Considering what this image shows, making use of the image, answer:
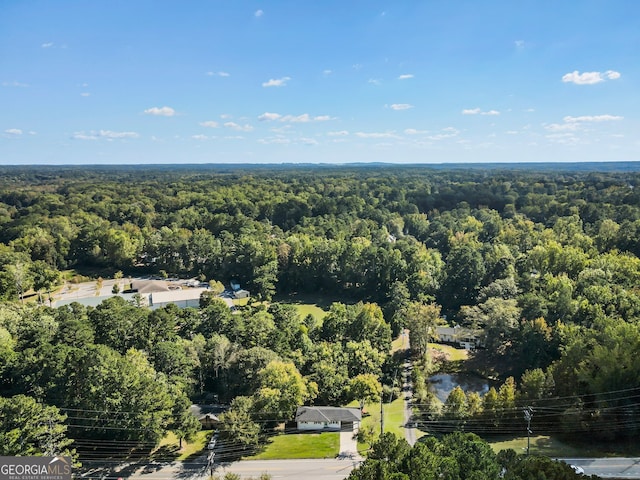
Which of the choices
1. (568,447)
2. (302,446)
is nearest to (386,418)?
(302,446)

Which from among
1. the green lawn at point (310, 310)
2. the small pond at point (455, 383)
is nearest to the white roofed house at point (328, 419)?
the small pond at point (455, 383)

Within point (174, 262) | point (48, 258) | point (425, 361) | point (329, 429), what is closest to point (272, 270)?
point (174, 262)

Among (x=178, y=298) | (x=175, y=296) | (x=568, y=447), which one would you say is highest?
(x=175, y=296)

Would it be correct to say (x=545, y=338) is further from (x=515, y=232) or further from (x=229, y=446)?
(x=515, y=232)

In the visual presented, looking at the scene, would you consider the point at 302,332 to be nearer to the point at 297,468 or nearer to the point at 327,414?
the point at 327,414

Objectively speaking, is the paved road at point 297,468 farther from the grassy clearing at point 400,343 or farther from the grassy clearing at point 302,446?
the grassy clearing at point 400,343

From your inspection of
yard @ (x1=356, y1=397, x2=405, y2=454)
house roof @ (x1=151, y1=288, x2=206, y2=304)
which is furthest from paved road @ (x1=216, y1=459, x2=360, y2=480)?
house roof @ (x1=151, y1=288, x2=206, y2=304)
